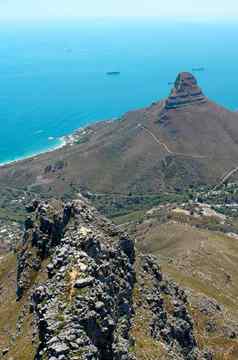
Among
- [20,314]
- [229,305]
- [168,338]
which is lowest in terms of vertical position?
[229,305]

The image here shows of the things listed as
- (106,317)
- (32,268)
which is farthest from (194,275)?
(106,317)

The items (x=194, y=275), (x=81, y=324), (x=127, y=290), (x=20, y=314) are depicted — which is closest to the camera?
(x=81, y=324)

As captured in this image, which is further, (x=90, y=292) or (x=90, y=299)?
(x=90, y=292)

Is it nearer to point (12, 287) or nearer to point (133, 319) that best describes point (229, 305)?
point (12, 287)

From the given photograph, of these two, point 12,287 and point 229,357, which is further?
point 12,287

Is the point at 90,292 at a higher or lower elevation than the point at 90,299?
higher

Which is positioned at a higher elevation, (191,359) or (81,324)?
(81,324)

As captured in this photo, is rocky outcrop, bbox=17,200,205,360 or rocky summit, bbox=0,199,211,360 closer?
rocky outcrop, bbox=17,200,205,360

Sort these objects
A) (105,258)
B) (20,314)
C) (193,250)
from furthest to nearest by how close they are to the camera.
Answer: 1. (193,250)
2. (20,314)
3. (105,258)

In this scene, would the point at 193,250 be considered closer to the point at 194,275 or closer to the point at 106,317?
the point at 194,275

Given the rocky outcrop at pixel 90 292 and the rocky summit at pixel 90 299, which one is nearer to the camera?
the rocky outcrop at pixel 90 292
